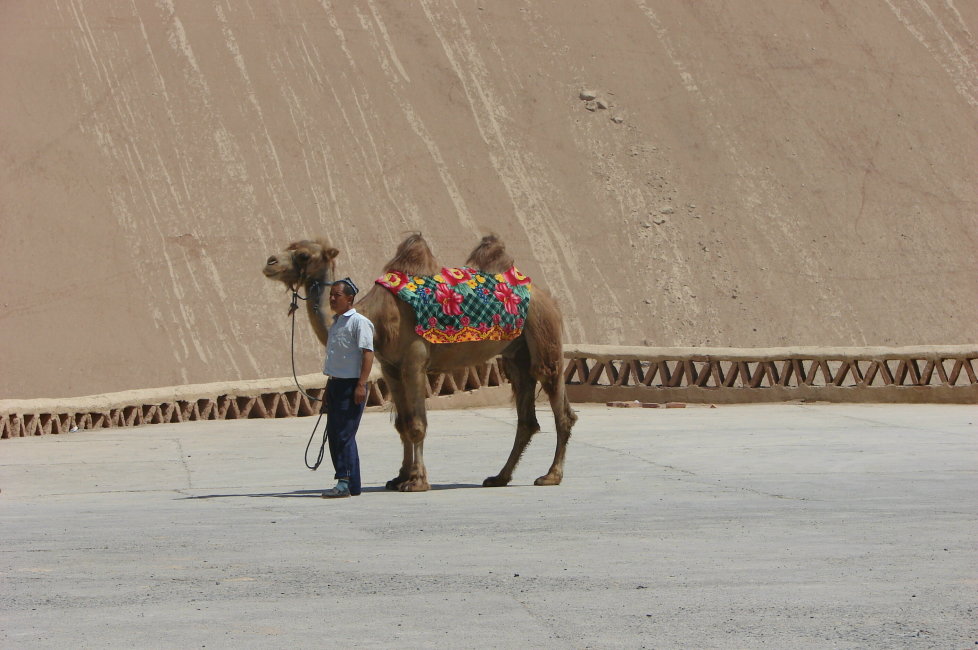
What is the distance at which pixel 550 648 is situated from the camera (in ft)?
19.1

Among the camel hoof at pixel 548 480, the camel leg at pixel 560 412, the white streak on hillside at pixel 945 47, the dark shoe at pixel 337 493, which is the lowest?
the camel hoof at pixel 548 480

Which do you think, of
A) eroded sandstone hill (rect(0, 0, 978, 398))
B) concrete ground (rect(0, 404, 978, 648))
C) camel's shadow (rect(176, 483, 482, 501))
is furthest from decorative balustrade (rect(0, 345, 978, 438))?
camel's shadow (rect(176, 483, 482, 501))

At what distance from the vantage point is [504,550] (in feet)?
27.2

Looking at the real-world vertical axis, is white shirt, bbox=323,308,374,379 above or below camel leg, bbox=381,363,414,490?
above

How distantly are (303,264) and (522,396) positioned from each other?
8.24 ft

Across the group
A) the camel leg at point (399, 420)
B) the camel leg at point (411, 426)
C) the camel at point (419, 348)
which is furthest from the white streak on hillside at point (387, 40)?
the camel leg at point (411, 426)

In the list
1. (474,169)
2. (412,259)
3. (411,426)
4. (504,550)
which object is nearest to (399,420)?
(411,426)

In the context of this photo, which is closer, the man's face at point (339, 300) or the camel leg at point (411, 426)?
the man's face at point (339, 300)

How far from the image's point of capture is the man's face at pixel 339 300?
37.2ft

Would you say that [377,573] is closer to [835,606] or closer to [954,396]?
[835,606]

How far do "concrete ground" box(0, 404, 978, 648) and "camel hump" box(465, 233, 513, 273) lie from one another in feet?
6.52

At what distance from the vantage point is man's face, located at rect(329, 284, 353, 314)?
11328 mm

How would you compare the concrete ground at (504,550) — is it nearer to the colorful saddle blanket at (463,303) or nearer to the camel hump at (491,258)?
the colorful saddle blanket at (463,303)

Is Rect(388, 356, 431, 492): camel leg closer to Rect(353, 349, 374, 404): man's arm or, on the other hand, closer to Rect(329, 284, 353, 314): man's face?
Rect(353, 349, 374, 404): man's arm
